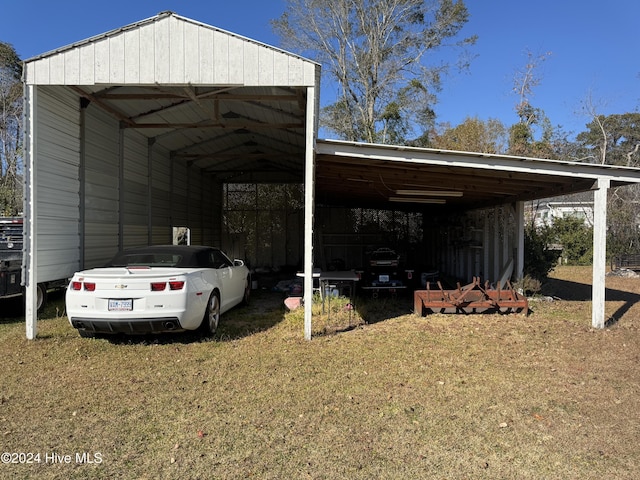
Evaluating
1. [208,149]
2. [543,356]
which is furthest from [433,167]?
[208,149]

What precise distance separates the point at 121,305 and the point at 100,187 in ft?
15.5

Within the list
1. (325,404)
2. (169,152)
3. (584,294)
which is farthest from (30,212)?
(584,294)

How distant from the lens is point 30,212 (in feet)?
21.3

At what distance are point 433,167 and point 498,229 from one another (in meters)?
4.80

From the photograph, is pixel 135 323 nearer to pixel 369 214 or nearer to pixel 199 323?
pixel 199 323

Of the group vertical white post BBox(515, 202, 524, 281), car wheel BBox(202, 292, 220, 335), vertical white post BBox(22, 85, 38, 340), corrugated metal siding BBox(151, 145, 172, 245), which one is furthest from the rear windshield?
vertical white post BBox(515, 202, 524, 281)

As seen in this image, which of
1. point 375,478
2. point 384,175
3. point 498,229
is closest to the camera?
point 375,478

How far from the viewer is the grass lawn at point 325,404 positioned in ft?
10.4

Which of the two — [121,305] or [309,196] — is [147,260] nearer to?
[121,305]

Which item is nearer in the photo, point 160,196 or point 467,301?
point 467,301

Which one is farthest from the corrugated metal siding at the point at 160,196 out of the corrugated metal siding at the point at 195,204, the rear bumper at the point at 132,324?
the rear bumper at the point at 132,324

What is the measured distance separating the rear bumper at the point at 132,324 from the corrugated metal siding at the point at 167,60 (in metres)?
3.42

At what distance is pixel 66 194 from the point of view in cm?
809

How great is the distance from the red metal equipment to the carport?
4.66 feet
